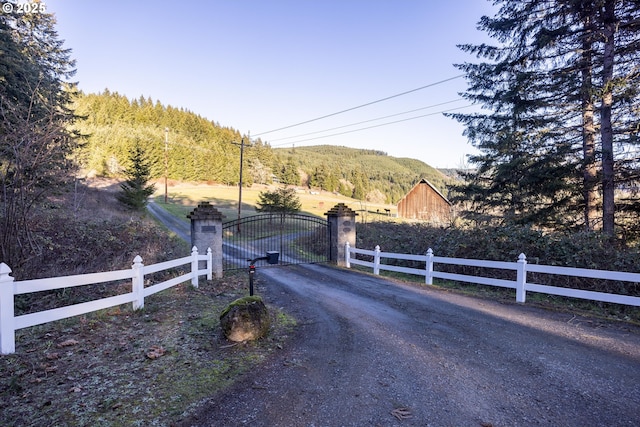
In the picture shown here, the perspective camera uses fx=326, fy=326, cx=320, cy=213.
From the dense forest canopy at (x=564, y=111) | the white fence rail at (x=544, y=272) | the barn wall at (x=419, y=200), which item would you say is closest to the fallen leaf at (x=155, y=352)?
the white fence rail at (x=544, y=272)

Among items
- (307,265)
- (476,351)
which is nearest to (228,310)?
(476,351)

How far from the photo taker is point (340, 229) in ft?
42.9

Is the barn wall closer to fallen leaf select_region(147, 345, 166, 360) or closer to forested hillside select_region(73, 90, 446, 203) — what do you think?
forested hillside select_region(73, 90, 446, 203)

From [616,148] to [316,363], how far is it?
37.6 ft

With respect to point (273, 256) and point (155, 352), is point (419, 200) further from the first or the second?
point (155, 352)

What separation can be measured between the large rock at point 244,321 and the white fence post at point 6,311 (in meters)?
2.53

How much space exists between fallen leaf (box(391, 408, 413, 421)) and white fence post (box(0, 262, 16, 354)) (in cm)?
465

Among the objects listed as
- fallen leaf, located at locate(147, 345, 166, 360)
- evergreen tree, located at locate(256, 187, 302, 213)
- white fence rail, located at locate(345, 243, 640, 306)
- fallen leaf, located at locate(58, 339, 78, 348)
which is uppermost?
evergreen tree, located at locate(256, 187, 302, 213)

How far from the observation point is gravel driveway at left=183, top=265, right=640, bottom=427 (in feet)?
10.2

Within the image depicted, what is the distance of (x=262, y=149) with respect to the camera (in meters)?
80.7

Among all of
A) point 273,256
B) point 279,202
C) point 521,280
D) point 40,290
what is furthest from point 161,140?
point 521,280

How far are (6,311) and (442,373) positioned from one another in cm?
539

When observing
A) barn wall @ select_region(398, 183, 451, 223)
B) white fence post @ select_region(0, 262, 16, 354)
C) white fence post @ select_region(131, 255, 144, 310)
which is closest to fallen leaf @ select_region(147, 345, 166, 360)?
white fence post @ select_region(0, 262, 16, 354)

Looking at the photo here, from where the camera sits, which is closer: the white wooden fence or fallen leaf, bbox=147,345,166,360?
the white wooden fence
